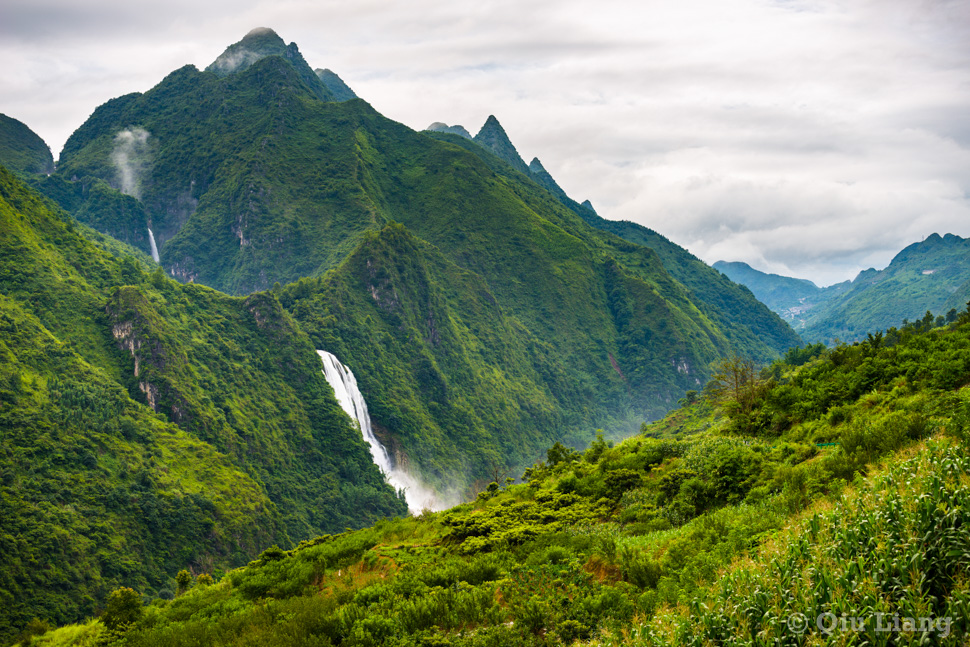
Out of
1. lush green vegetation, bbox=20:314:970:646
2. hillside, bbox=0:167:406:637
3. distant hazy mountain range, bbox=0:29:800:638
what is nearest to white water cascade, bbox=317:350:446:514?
distant hazy mountain range, bbox=0:29:800:638

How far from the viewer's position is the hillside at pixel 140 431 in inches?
2559

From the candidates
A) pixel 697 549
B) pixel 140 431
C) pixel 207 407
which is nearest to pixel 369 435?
pixel 207 407

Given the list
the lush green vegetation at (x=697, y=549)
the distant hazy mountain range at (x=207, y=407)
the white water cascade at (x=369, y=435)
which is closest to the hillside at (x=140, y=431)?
the distant hazy mountain range at (x=207, y=407)

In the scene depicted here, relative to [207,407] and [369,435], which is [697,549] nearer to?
[207,407]

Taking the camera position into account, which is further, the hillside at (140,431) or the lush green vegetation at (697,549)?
the hillside at (140,431)

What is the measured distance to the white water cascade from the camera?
122875 millimetres

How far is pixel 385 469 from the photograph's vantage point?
122750 millimetres

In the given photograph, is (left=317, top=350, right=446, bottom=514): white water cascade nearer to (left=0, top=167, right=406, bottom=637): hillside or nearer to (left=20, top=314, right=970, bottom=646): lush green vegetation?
(left=0, top=167, right=406, bottom=637): hillside

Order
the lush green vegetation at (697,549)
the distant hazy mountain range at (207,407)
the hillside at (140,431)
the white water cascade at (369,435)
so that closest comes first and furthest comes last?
1. the lush green vegetation at (697,549)
2. the hillside at (140,431)
3. the distant hazy mountain range at (207,407)
4. the white water cascade at (369,435)

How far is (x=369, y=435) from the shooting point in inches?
4975

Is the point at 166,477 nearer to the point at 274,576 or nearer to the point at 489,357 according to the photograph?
the point at 274,576

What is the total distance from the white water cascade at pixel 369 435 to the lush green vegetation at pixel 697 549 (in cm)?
10318

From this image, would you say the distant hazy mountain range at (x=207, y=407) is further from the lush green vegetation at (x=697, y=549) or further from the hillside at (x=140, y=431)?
the lush green vegetation at (x=697, y=549)

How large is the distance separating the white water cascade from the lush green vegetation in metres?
103
